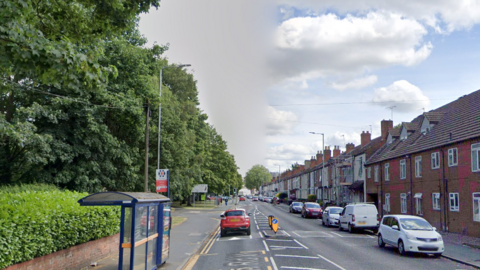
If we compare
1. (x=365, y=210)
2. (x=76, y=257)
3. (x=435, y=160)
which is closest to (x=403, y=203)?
(x=435, y=160)

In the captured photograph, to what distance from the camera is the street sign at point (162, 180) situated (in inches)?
801

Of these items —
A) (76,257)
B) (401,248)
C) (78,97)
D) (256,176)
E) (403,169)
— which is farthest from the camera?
(256,176)

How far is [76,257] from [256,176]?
557ft

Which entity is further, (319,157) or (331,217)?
(319,157)

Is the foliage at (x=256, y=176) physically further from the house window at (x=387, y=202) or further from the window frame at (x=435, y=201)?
the window frame at (x=435, y=201)

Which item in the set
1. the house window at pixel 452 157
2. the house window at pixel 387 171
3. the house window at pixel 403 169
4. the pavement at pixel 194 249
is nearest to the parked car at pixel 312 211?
the house window at pixel 387 171

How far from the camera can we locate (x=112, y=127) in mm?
27500

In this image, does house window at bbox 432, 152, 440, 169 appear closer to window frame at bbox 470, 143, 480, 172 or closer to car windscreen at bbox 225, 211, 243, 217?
window frame at bbox 470, 143, 480, 172

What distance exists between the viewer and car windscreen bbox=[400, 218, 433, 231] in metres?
16.4

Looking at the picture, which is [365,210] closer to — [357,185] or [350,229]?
[350,229]

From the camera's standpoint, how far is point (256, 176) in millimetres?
180000

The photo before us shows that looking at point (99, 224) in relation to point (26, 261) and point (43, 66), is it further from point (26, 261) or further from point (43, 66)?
point (43, 66)

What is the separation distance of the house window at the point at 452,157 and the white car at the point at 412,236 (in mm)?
9641

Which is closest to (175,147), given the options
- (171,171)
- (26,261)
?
(171,171)
